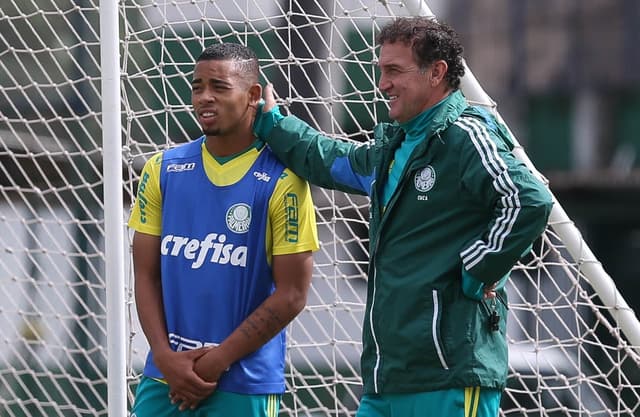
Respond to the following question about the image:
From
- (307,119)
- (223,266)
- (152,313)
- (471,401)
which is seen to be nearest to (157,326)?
(152,313)

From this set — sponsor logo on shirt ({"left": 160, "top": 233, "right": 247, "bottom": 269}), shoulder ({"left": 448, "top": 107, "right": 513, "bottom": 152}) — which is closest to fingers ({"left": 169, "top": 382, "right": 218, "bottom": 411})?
sponsor logo on shirt ({"left": 160, "top": 233, "right": 247, "bottom": 269})

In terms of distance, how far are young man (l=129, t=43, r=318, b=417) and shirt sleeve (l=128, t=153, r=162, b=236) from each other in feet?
0.04

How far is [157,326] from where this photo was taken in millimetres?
3639

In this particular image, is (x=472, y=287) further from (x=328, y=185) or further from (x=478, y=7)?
(x=478, y=7)

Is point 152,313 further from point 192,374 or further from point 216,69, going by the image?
point 216,69

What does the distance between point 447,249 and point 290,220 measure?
1.66 feet

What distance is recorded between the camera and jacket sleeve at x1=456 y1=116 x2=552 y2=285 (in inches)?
128

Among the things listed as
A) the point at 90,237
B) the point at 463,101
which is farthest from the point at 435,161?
the point at 90,237

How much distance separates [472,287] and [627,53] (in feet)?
61.4

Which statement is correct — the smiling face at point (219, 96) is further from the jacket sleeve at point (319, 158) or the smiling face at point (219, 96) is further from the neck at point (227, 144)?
the jacket sleeve at point (319, 158)

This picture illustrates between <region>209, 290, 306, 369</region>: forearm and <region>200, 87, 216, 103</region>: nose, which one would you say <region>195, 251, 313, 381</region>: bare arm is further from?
<region>200, 87, 216, 103</region>: nose

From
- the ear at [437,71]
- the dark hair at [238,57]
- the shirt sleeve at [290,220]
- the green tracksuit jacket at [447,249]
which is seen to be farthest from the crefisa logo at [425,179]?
the dark hair at [238,57]

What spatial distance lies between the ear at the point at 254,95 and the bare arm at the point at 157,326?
1.61 feet

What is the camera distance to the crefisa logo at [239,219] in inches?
143
